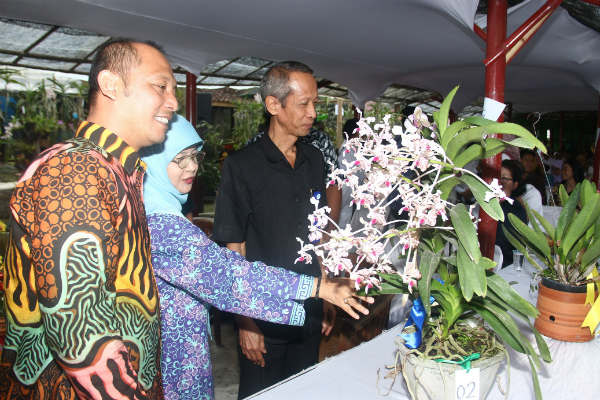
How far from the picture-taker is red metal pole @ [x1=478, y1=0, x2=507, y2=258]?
→ 5.42ft

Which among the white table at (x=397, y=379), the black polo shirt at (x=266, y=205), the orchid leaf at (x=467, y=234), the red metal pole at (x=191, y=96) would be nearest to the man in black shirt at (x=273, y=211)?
the black polo shirt at (x=266, y=205)

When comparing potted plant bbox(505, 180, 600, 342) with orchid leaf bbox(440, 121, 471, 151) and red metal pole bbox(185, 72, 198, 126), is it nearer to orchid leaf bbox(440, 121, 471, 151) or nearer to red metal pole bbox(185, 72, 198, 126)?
orchid leaf bbox(440, 121, 471, 151)

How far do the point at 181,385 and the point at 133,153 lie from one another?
2.63 ft

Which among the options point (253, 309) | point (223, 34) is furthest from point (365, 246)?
point (223, 34)

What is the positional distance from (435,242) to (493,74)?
1.03m

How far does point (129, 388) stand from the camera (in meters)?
0.81

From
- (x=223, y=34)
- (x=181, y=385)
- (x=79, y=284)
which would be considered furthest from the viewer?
(x=223, y=34)

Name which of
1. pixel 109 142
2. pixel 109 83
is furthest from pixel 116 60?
pixel 109 142

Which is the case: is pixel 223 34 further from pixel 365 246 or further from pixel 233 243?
pixel 365 246

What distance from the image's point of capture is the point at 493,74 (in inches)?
66.6

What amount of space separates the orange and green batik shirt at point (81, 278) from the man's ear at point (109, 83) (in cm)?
8

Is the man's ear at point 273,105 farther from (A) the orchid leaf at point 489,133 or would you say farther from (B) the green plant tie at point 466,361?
(B) the green plant tie at point 466,361

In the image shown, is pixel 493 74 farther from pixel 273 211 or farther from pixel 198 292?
pixel 198 292

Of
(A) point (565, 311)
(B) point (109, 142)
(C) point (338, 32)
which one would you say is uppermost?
(C) point (338, 32)
